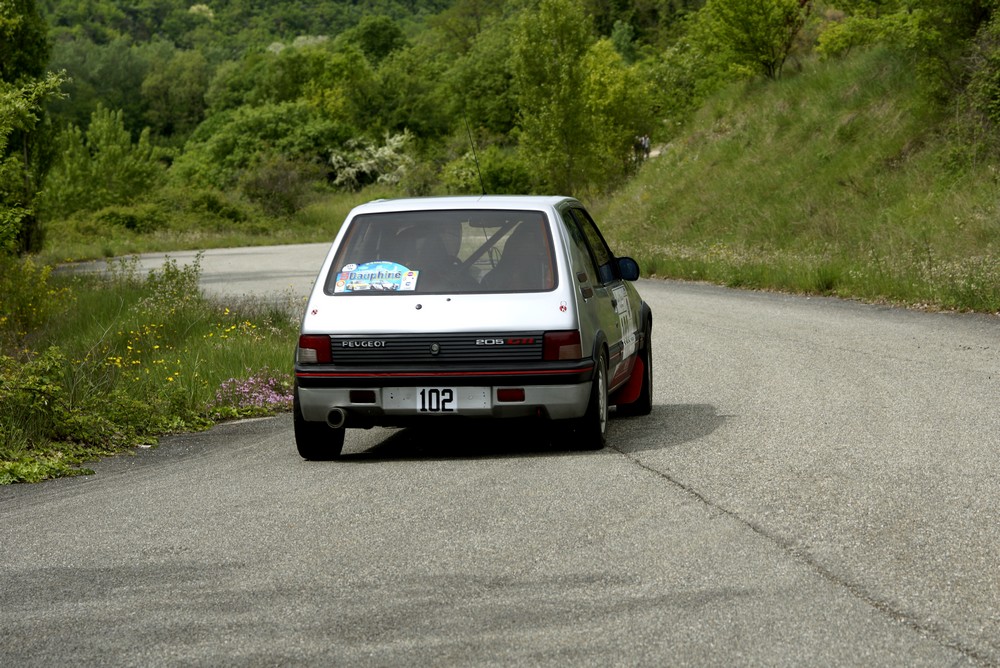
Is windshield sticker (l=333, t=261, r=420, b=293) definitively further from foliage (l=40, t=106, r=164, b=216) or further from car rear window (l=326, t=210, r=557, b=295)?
foliage (l=40, t=106, r=164, b=216)

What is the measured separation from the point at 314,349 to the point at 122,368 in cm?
498

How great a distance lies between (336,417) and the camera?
8945mm

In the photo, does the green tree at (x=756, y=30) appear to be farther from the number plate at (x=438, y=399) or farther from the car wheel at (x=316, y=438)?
the number plate at (x=438, y=399)

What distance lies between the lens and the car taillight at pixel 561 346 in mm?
8852

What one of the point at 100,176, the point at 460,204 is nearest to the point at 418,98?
the point at 100,176

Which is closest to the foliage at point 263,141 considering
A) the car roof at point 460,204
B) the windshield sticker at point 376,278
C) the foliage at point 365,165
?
the foliage at point 365,165

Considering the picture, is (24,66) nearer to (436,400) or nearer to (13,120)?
(13,120)

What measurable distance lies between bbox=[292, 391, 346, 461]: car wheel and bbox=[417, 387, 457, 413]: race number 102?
0.67 metres

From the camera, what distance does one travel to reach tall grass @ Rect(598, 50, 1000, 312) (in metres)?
23.9

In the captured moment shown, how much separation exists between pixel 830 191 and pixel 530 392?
26.8 meters

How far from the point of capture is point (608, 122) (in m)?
67.5

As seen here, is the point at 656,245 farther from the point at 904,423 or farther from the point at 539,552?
the point at 539,552

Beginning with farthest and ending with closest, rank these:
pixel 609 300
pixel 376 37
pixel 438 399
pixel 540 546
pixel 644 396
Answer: pixel 376 37 < pixel 644 396 < pixel 609 300 < pixel 438 399 < pixel 540 546

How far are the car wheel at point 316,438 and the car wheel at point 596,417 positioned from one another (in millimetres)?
1513
